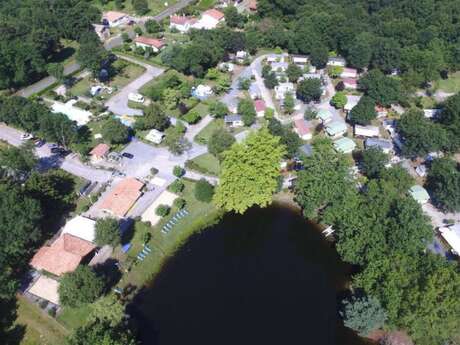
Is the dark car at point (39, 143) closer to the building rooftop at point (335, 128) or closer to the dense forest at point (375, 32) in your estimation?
the building rooftop at point (335, 128)

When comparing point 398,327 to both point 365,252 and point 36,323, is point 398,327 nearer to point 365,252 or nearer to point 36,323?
point 365,252

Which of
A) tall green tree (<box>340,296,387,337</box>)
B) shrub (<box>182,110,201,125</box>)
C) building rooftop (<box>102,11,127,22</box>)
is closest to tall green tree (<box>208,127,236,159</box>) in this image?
shrub (<box>182,110,201,125</box>)

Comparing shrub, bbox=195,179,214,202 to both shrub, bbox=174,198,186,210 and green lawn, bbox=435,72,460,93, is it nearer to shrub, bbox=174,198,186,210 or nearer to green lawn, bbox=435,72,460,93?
shrub, bbox=174,198,186,210

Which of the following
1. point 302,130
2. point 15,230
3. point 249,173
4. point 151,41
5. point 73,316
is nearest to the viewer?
point 73,316

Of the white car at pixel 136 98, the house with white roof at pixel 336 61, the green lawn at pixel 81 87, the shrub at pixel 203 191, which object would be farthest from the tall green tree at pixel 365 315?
the green lawn at pixel 81 87

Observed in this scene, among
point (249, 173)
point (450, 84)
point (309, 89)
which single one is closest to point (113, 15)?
point (309, 89)

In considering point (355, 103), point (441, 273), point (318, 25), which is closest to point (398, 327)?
point (441, 273)

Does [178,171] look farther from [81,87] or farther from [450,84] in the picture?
[450,84]
